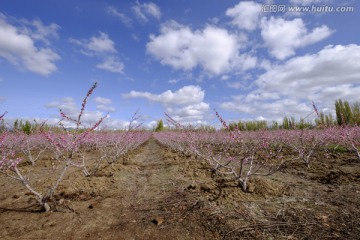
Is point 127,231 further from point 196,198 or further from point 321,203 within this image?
point 321,203

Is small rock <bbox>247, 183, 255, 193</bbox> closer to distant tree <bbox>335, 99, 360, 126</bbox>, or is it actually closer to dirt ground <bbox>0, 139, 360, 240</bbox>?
dirt ground <bbox>0, 139, 360, 240</bbox>

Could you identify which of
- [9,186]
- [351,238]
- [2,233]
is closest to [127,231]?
[2,233]

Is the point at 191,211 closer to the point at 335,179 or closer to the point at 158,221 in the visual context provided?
the point at 158,221

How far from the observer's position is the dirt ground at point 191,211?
3.33 metres

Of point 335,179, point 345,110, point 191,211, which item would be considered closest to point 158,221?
point 191,211

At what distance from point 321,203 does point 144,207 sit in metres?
3.13

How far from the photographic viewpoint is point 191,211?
4016 millimetres

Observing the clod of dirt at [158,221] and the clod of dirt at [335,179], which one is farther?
the clod of dirt at [335,179]

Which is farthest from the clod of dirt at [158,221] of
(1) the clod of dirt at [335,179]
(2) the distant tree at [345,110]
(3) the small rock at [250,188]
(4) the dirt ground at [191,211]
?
(2) the distant tree at [345,110]

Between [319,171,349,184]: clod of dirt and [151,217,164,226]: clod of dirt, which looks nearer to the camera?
[151,217,164,226]: clod of dirt

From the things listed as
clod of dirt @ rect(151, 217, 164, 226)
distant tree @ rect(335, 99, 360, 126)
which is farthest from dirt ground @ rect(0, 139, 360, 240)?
distant tree @ rect(335, 99, 360, 126)

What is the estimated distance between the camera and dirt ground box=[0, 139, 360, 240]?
131 inches

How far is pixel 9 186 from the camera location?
657 centimetres

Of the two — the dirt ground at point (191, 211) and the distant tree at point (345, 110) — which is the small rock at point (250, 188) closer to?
the dirt ground at point (191, 211)
